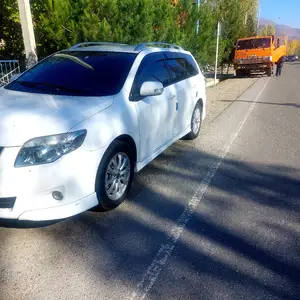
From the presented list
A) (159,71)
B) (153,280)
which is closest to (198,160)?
(159,71)

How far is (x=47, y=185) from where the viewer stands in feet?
8.80

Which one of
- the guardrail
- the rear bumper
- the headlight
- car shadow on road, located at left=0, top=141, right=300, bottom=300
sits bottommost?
the rear bumper

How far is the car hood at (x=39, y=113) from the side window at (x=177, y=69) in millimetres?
1752

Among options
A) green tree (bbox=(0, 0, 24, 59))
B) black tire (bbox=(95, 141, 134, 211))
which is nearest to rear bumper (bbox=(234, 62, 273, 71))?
green tree (bbox=(0, 0, 24, 59))

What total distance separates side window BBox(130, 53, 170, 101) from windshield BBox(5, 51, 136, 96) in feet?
0.51

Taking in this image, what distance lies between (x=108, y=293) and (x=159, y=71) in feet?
9.91

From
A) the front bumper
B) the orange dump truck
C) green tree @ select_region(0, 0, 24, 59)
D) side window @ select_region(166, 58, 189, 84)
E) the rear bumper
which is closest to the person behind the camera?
the front bumper

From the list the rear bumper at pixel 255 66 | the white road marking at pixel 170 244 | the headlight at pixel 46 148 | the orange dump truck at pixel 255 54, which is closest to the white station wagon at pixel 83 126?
the headlight at pixel 46 148

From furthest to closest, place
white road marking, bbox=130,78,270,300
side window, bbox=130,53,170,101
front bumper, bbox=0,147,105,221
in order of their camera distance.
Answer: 1. side window, bbox=130,53,170,101
2. front bumper, bbox=0,147,105,221
3. white road marking, bbox=130,78,270,300

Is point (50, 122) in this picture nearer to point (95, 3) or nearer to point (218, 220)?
point (218, 220)

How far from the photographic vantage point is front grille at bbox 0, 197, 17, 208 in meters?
2.63

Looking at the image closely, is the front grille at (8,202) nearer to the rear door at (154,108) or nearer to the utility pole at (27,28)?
the rear door at (154,108)

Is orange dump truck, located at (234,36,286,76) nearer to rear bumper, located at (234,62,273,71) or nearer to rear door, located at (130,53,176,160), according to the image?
rear bumper, located at (234,62,273,71)

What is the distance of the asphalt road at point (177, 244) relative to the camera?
7.91 feet
